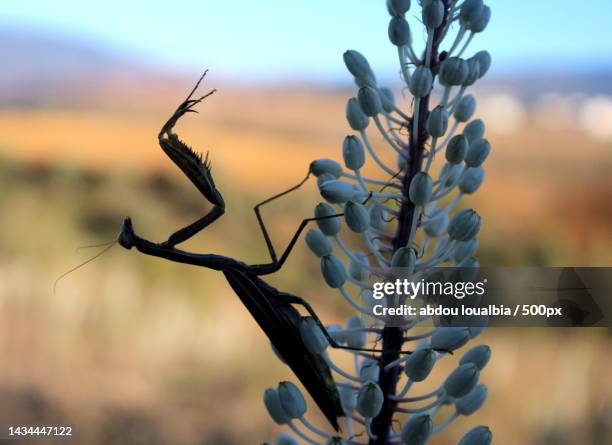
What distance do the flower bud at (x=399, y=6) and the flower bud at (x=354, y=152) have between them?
0.28m

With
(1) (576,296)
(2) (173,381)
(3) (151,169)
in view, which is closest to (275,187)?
(3) (151,169)

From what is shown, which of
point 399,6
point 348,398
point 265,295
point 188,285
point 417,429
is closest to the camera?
point 417,429

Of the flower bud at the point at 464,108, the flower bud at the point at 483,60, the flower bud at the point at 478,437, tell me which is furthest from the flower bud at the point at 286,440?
the flower bud at the point at 483,60

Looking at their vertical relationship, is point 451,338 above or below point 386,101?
below

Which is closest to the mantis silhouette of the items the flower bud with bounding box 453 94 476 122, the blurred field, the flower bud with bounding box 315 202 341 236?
the flower bud with bounding box 315 202 341 236

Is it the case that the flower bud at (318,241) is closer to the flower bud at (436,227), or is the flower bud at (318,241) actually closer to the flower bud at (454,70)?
the flower bud at (436,227)

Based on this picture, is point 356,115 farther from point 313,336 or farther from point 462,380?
point 462,380

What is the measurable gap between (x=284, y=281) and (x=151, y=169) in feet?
6.70

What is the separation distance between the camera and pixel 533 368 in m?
5.02

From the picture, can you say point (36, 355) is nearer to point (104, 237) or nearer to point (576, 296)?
point (104, 237)

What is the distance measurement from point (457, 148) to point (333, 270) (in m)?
0.36

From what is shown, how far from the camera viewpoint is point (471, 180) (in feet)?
4.76

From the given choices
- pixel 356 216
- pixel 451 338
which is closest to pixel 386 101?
pixel 356 216

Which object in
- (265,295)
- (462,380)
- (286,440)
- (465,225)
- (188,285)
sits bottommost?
(286,440)
